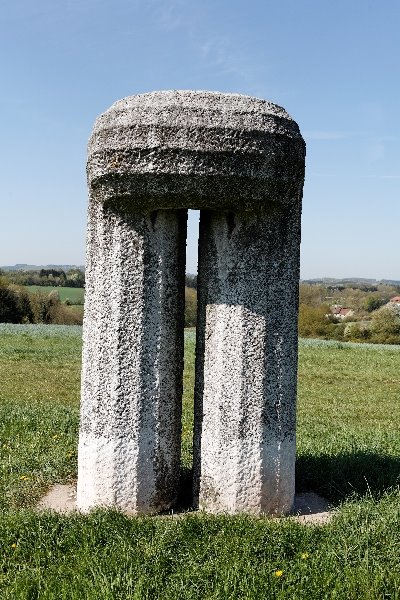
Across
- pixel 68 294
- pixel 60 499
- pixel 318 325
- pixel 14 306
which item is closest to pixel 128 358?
pixel 60 499

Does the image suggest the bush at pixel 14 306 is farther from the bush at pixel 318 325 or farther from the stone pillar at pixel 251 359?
the stone pillar at pixel 251 359

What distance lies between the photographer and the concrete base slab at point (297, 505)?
4699 mm

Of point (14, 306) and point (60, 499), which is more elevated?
point (14, 306)

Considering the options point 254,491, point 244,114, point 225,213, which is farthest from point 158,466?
point 244,114

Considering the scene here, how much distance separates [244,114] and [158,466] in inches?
100.0

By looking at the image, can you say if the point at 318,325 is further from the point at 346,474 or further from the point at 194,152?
the point at 194,152

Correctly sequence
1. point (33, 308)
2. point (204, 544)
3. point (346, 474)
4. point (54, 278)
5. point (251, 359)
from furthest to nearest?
point (54, 278) < point (33, 308) < point (346, 474) < point (251, 359) < point (204, 544)

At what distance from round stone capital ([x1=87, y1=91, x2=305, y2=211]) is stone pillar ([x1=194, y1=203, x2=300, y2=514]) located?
271mm

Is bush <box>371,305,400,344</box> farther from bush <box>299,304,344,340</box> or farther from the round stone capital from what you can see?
the round stone capital

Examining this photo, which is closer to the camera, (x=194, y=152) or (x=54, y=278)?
(x=194, y=152)

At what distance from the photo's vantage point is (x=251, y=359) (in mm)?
4566

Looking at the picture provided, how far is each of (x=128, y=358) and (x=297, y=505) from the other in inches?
71.2

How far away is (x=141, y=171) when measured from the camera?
4262 mm

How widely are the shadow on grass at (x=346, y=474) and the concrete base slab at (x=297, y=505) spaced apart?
0.43ft
